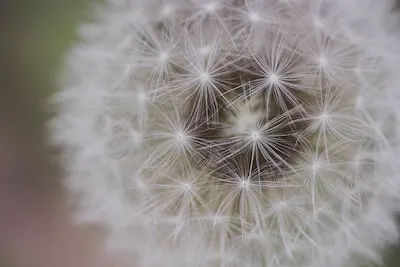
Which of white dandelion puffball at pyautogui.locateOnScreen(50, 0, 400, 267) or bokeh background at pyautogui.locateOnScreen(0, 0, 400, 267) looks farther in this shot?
bokeh background at pyautogui.locateOnScreen(0, 0, 400, 267)

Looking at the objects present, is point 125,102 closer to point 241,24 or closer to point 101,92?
point 101,92

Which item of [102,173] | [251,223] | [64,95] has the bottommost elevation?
[251,223]

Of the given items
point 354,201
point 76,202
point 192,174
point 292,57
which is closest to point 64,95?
point 76,202

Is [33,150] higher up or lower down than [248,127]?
higher up

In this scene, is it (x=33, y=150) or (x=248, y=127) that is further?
(x=33, y=150)
